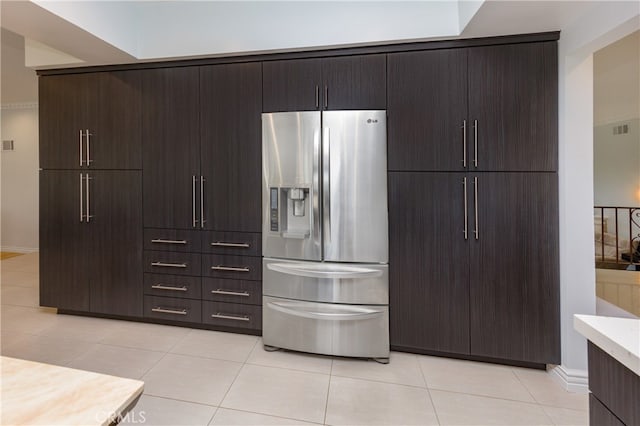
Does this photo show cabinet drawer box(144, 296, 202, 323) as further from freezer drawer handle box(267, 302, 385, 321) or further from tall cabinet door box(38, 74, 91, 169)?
tall cabinet door box(38, 74, 91, 169)

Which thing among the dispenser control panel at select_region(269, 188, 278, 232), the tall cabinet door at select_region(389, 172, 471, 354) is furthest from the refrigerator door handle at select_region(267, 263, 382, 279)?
the dispenser control panel at select_region(269, 188, 278, 232)

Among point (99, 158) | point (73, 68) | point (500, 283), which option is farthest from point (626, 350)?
point (73, 68)

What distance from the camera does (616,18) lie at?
1682 millimetres

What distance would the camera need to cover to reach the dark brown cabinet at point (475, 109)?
7.21ft

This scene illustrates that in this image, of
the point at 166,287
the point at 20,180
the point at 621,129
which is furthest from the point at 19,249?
the point at 621,129

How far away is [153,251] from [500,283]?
119 inches

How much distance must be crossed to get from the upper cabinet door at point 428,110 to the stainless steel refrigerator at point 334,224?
A: 0.63 feet

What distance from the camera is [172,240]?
2842mm

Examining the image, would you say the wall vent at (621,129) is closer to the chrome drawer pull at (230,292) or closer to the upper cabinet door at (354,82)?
the upper cabinet door at (354,82)

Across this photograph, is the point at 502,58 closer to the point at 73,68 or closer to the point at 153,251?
the point at 153,251

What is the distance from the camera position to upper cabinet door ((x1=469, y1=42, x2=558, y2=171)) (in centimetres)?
219

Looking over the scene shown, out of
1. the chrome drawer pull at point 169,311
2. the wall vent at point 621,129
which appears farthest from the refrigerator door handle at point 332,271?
the wall vent at point 621,129

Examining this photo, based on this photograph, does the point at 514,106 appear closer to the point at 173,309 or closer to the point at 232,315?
the point at 232,315

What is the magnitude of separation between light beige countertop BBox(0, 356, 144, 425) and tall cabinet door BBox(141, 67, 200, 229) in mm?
2018
